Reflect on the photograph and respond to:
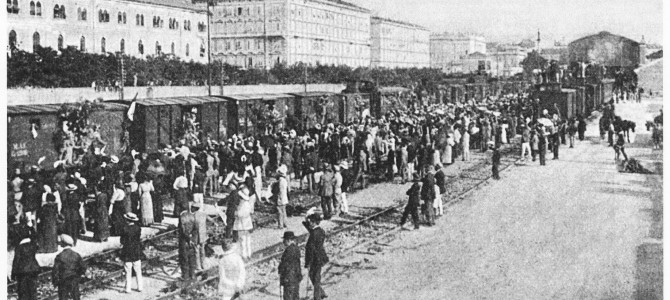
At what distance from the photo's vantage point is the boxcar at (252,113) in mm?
26078

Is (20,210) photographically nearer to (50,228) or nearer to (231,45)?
(50,228)

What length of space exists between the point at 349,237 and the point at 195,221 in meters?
3.79

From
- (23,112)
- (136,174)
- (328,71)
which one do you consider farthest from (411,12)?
(328,71)

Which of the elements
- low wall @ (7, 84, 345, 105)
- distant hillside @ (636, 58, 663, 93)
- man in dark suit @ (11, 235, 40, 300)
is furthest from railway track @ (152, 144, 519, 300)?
low wall @ (7, 84, 345, 105)

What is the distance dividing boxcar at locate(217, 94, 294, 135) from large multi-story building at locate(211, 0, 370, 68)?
4.88 meters

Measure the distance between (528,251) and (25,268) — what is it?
7.47m

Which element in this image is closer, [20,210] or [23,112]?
[20,210]

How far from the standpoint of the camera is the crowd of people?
38.0ft

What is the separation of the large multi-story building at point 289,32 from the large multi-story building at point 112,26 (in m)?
2.00

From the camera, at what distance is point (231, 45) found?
49938mm

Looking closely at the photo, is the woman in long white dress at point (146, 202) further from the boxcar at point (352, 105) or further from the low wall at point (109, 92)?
the boxcar at point (352, 105)

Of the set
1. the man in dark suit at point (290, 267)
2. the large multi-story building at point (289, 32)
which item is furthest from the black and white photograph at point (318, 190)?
the large multi-story building at point (289, 32)

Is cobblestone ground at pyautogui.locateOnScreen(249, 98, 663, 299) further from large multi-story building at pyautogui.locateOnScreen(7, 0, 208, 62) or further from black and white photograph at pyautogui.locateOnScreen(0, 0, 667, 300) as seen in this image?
large multi-story building at pyautogui.locateOnScreen(7, 0, 208, 62)

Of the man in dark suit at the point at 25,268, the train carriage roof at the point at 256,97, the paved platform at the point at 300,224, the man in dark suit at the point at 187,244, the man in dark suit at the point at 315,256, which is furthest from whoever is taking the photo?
the train carriage roof at the point at 256,97
